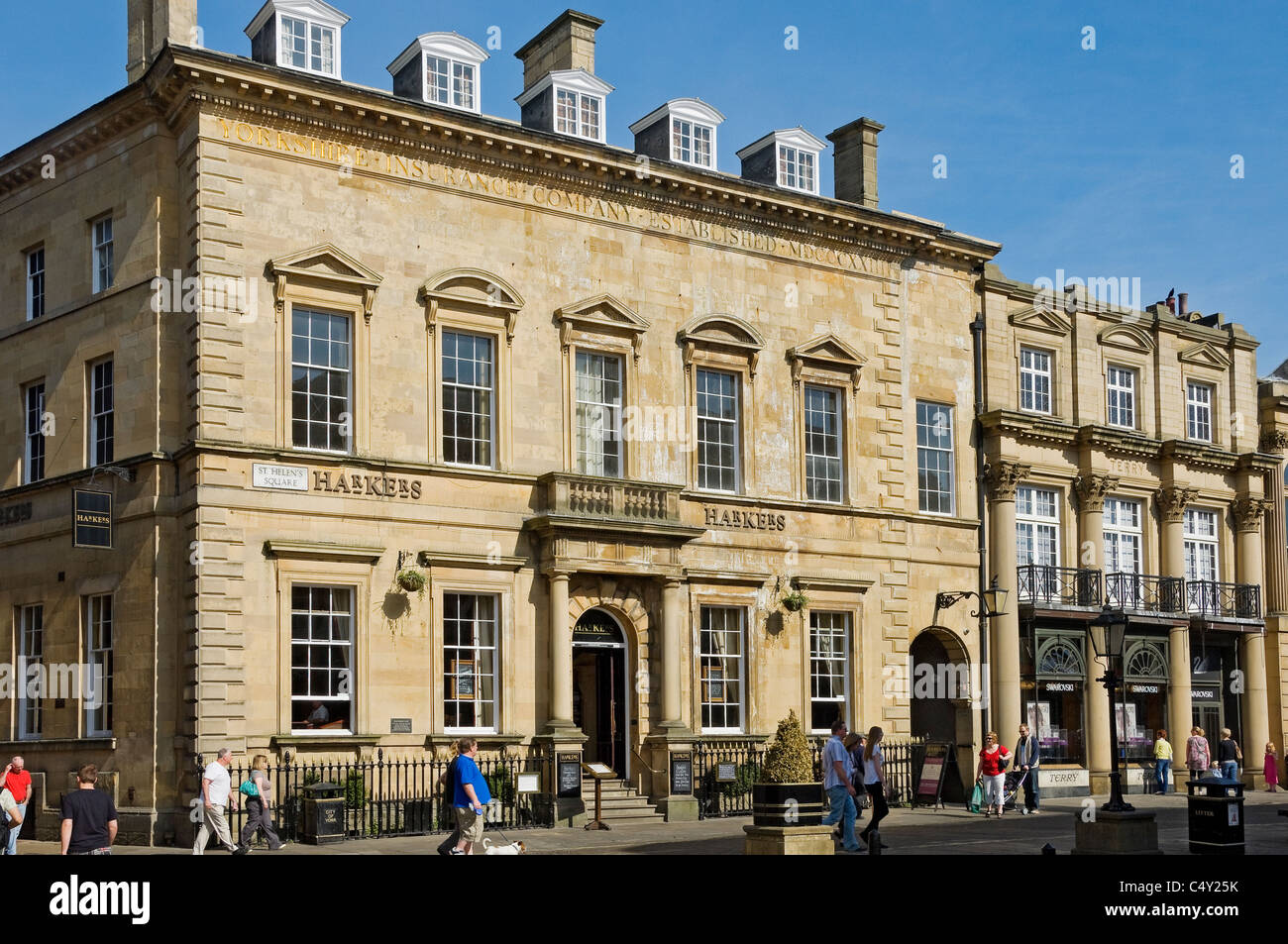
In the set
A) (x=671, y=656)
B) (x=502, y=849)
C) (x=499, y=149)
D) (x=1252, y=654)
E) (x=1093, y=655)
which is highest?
(x=499, y=149)

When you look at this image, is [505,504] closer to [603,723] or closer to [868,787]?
[603,723]

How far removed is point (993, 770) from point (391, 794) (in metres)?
12.2

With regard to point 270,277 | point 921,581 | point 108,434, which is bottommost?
point 921,581

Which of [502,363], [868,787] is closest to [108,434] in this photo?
[502,363]

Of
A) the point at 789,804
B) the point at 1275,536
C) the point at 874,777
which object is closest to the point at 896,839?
the point at 874,777

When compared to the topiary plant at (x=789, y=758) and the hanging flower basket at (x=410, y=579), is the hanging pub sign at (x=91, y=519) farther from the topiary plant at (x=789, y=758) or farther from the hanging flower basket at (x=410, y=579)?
the topiary plant at (x=789, y=758)

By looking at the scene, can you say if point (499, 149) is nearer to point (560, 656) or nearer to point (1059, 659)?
point (560, 656)

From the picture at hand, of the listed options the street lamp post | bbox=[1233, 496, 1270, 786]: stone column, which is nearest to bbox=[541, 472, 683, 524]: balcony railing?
the street lamp post

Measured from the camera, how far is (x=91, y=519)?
84.5 ft
